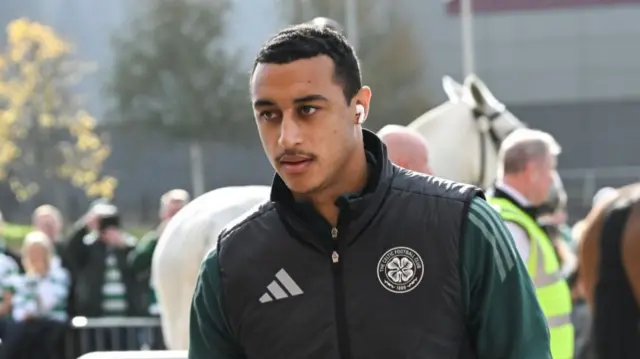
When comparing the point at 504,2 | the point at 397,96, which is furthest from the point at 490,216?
the point at 504,2

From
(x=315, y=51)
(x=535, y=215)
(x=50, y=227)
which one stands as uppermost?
(x=315, y=51)

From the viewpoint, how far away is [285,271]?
7.88 feet

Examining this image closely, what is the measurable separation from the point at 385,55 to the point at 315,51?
28661 millimetres

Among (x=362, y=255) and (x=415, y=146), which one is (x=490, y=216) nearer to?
(x=362, y=255)

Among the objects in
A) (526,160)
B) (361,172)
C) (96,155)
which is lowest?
(96,155)

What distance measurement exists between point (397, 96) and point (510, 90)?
6.07 m

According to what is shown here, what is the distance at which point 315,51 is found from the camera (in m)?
2.36

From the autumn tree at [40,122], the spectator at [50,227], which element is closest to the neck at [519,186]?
the spectator at [50,227]

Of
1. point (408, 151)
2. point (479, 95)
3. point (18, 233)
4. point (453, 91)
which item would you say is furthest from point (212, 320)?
point (18, 233)

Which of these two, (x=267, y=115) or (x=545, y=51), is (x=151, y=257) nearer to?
(x=267, y=115)

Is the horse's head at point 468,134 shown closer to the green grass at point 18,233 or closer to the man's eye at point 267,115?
the man's eye at point 267,115

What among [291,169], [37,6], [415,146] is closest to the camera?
[291,169]

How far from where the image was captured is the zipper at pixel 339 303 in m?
2.33

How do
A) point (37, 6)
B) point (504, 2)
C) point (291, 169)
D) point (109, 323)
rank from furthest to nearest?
point (37, 6) → point (504, 2) → point (109, 323) → point (291, 169)
